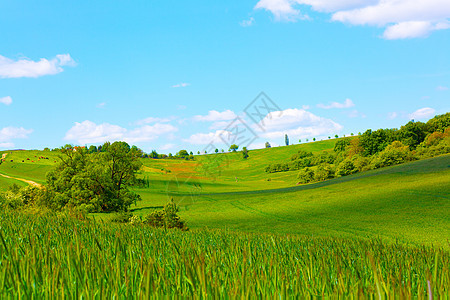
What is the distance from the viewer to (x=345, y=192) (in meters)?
72.8

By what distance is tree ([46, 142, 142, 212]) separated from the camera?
191 feet

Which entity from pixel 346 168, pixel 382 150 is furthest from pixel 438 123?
pixel 346 168

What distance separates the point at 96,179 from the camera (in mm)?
59438

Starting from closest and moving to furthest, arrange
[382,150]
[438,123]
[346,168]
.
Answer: [346,168]
[382,150]
[438,123]

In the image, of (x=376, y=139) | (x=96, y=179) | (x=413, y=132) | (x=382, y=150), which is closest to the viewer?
(x=96, y=179)

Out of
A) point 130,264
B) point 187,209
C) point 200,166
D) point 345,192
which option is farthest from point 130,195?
point 130,264

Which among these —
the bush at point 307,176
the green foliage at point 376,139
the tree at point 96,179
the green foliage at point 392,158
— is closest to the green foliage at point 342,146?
the green foliage at point 376,139

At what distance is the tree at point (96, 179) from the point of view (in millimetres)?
58250

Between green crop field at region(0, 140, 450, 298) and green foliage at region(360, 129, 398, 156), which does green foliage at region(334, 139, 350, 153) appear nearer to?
green foliage at region(360, 129, 398, 156)

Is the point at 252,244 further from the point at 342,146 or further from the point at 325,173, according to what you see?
the point at 342,146

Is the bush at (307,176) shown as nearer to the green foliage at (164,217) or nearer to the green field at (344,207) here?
the green field at (344,207)

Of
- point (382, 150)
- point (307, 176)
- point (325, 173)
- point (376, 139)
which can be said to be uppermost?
point (376, 139)

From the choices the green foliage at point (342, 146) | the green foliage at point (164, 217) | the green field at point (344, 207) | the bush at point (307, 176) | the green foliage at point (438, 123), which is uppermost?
the green foliage at point (438, 123)

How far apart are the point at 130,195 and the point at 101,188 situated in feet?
17.2
